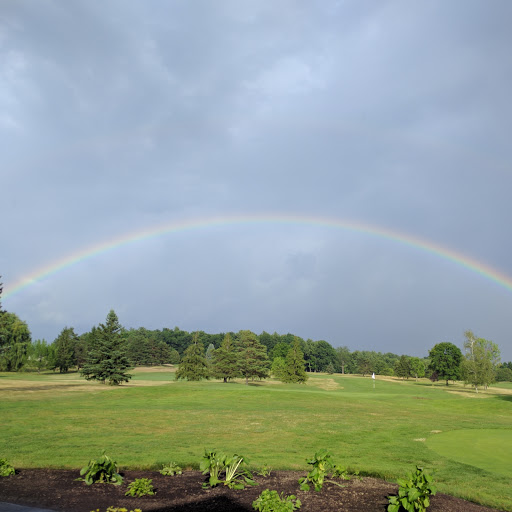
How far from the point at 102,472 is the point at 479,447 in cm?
1304

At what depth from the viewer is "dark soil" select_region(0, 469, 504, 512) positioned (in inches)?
261

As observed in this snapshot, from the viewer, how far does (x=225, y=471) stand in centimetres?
827

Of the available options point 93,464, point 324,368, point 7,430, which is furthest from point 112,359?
point 324,368

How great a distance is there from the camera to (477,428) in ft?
62.4

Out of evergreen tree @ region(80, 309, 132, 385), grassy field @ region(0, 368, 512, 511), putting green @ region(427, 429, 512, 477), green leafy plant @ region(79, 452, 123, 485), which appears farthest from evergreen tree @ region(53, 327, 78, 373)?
green leafy plant @ region(79, 452, 123, 485)

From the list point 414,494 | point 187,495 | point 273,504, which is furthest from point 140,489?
point 414,494

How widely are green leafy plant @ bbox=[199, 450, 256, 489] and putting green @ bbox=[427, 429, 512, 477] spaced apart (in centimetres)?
739

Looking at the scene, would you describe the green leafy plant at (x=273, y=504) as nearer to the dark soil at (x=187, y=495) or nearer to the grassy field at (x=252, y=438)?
→ the dark soil at (x=187, y=495)

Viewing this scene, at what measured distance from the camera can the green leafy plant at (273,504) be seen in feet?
20.4

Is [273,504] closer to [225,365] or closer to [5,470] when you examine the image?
[5,470]

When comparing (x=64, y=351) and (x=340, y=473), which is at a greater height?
(x=340, y=473)

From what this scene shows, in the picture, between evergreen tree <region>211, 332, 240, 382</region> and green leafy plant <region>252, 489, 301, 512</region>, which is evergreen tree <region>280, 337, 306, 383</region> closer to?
evergreen tree <region>211, 332, 240, 382</region>

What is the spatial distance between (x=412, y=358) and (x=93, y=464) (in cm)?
11282

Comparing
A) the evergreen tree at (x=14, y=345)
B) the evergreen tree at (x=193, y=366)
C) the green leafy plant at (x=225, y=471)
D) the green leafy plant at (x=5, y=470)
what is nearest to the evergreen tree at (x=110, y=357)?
the evergreen tree at (x=193, y=366)
